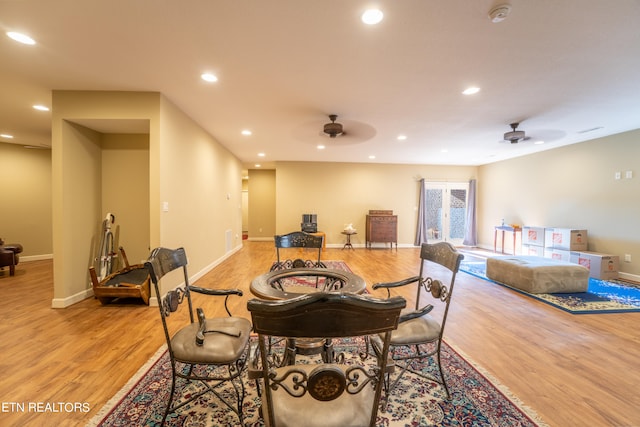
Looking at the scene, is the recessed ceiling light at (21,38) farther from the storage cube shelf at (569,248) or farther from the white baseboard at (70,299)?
the storage cube shelf at (569,248)

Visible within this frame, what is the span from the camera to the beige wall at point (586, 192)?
454 centimetres

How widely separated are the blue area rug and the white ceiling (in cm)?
259

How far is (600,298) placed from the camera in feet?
11.3

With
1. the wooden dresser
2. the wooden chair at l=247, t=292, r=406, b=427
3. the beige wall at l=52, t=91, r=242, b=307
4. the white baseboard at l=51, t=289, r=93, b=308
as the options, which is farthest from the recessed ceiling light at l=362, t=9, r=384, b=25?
the wooden dresser

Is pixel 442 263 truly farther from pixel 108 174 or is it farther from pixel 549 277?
pixel 108 174

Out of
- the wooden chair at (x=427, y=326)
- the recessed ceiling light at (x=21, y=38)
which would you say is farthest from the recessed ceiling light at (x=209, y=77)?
the wooden chair at (x=427, y=326)

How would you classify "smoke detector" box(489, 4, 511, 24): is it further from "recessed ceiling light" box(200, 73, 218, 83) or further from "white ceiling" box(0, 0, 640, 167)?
"recessed ceiling light" box(200, 73, 218, 83)

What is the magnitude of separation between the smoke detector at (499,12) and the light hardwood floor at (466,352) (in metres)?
2.56

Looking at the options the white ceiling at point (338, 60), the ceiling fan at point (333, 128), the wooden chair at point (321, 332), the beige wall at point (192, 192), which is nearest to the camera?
the wooden chair at point (321, 332)

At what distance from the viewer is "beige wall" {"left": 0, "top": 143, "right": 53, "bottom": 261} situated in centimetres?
543

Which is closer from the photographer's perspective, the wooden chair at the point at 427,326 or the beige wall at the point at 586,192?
the wooden chair at the point at 427,326

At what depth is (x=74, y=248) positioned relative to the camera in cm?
322

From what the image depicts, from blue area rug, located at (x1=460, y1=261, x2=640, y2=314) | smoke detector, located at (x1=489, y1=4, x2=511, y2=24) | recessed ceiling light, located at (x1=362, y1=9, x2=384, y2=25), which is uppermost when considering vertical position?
recessed ceiling light, located at (x1=362, y1=9, x2=384, y2=25)

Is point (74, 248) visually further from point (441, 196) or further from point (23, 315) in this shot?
point (441, 196)
